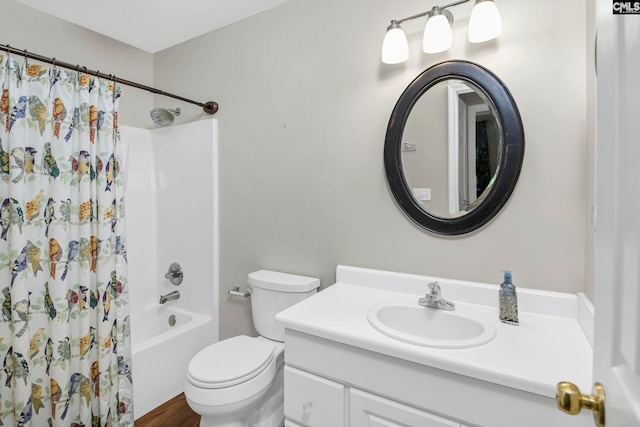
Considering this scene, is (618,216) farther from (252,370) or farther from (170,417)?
(170,417)

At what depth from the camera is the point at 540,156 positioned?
125 cm

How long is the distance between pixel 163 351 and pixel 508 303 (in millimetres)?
1860

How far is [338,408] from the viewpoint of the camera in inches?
44.2

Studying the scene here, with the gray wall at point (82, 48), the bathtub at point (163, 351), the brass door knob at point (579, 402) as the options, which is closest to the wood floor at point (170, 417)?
the bathtub at point (163, 351)

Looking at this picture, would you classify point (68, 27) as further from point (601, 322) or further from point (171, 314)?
point (601, 322)

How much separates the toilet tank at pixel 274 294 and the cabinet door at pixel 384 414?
0.66 meters

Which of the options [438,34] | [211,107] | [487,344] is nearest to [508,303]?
[487,344]

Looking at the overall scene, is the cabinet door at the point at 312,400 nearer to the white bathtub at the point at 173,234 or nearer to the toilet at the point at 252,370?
the toilet at the point at 252,370

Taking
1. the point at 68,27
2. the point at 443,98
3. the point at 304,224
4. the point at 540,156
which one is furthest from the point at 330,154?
the point at 68,27

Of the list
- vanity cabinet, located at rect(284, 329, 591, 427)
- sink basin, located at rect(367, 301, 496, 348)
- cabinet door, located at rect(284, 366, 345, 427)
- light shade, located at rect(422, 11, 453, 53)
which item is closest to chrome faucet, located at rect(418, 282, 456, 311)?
sink basin, located at rect(367, 301, 496, 348)

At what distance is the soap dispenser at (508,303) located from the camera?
118 centimetres

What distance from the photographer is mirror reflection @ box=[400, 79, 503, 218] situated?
53.1 inches

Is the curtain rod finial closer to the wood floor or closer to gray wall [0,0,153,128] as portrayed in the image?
gray wall [0,0,153,128]

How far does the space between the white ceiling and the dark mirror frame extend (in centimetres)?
105
